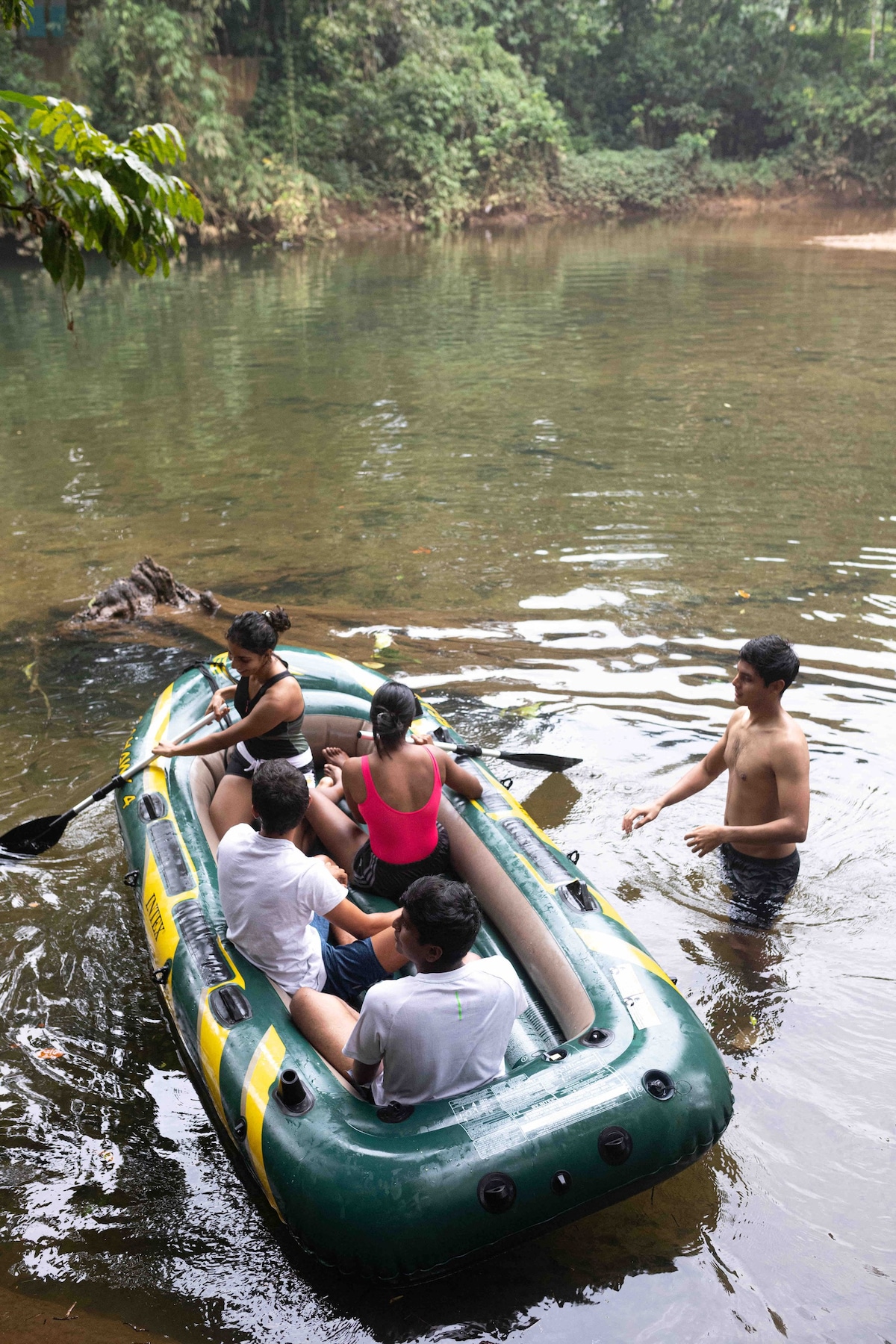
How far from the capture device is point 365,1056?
270 cm

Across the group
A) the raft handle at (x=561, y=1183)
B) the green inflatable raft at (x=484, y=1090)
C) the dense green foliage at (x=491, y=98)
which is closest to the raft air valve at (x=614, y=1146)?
the green inflatable raft at (x=484, y=1090)

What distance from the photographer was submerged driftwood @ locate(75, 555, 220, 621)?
681cm

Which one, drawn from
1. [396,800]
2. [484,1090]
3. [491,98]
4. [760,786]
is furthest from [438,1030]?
[491,98]

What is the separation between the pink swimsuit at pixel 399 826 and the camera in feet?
11.8

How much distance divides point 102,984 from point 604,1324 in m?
2.11

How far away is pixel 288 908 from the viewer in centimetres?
316

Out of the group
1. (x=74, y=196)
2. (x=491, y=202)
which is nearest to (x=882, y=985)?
(x=74, y=196)

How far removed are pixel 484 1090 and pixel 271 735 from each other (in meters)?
1.78

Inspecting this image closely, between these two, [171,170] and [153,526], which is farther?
[171,170]

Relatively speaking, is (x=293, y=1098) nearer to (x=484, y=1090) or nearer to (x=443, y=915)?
(x=484, y=1090)

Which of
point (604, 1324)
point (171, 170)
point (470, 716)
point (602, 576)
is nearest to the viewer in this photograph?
point (604, 1324)

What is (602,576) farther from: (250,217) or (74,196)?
(250,217)

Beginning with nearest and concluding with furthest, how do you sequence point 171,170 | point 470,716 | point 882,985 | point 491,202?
point 882,985 < point 470,716 < point 171,170 < point 491,202

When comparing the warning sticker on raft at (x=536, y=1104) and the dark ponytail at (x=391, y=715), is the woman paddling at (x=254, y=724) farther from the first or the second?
the warning sticker on raft at (x=536, y=1104)
